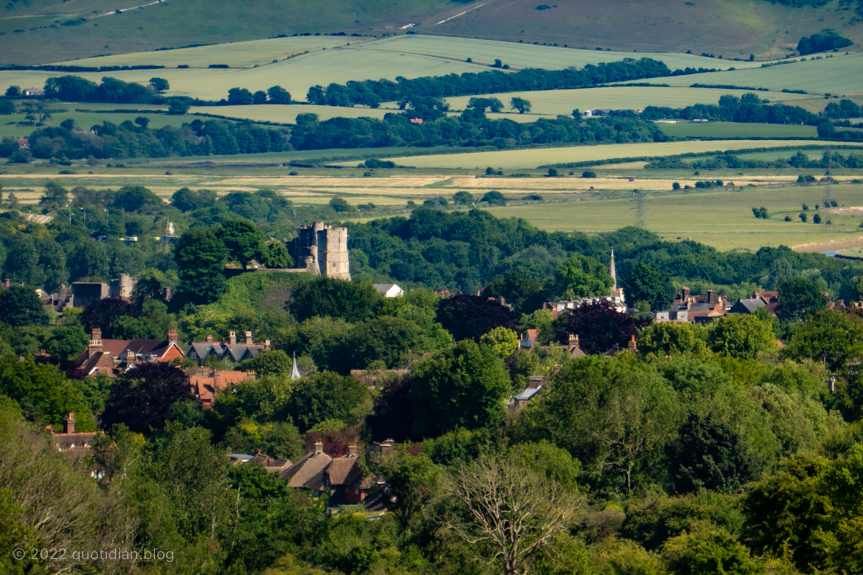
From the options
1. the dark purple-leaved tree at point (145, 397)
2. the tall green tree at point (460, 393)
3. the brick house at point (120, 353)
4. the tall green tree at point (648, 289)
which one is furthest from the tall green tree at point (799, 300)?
the dark purple-leaved tree at point (145, 397)

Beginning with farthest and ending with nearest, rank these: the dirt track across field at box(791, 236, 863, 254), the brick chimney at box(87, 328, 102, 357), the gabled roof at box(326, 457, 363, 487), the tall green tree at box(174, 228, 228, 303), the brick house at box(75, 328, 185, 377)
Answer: the dirt track across field at box(791, 236, 863, 254)
the tall green tree at box(174, 228, 228, 303)
the brick chimney at box(87, 328, 102, 357)
the brick house at box(75, 328, 185, 377)
the gabled roof at box(326, 457, 363, 487)

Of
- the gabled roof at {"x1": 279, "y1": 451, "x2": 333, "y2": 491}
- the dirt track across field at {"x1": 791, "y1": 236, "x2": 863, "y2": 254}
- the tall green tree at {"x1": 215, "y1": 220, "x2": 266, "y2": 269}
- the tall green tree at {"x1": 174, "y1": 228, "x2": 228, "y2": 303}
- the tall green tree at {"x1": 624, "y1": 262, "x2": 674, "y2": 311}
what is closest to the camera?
the gabled roof at {"x1": 279, "y1": 451, "x2": 333, "y2": 491}

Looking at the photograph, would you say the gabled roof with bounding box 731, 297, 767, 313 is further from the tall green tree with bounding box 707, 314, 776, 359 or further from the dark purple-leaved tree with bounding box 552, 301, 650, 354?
the tall green tree with bounding box 707, 314, 776, 359

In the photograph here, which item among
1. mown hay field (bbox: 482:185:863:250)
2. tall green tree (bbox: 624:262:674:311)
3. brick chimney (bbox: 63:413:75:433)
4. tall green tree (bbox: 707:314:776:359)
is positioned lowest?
mown hay field (bbox: 482:185:863:250)

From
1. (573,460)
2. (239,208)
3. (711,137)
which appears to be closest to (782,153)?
(711,137)

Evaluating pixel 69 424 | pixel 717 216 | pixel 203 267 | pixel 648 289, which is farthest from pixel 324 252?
pixel 717 216

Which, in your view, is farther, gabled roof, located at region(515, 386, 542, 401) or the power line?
the power line

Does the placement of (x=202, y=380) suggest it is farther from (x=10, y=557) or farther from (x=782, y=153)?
(x=782, y=153)

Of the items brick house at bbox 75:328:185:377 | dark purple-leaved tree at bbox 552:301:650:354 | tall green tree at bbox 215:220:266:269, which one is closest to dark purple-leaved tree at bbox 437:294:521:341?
dark purple-leaved tree at bbox 552:301:650:354
